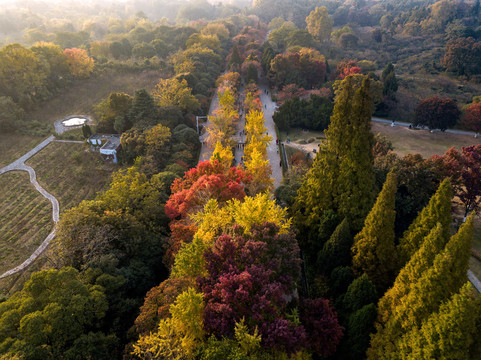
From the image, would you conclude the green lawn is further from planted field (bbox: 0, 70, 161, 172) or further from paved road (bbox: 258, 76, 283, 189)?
planted field (bbox: 0, 70, 161, 172)

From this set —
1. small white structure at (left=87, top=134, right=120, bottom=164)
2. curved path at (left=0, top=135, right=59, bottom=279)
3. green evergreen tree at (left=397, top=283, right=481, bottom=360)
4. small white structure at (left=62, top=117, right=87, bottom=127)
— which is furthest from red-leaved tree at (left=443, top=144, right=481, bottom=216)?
small white structure at (left=62, top=117, right=87, bottom=127)

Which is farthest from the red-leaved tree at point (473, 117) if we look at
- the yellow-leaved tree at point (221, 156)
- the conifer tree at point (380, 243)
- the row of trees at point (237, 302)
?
the row of trees at point (237, 302)

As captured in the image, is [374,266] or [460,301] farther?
[374,266]

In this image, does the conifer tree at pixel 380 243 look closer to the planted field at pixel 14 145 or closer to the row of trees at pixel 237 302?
the row of trees at pixel 237 302

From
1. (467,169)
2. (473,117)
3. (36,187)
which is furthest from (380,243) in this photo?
(473,117)

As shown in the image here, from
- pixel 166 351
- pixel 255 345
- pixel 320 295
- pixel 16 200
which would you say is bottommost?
pixel 16 200

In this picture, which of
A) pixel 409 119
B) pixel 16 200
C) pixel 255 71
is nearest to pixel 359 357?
pixel 16 200

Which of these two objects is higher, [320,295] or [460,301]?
[460,301]

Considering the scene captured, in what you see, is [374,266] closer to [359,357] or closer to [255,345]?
[359,357]
